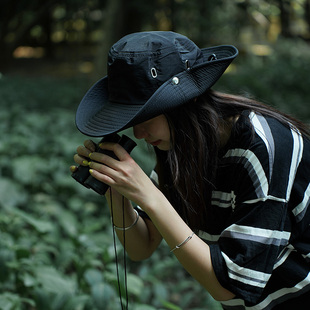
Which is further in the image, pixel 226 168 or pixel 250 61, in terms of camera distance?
pixel 250 61

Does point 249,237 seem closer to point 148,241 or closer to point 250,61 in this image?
point 148,241

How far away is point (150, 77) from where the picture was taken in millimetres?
1387

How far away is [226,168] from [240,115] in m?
0.18

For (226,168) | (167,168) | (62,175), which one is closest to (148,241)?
(167,168)

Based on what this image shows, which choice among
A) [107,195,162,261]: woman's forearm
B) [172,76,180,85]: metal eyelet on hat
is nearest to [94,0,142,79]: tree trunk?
[107,195,162,261]: woman's forearm

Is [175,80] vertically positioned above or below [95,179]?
above

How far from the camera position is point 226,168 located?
154 cm

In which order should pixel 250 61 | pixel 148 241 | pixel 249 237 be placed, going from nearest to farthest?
pixel 249 237, pixel 148 241, pixel 250 61

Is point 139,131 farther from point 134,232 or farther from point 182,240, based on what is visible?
point 134,232

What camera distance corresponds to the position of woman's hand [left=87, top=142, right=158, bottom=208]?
55.3 inches

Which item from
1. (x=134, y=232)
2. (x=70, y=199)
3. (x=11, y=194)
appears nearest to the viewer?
(x=134, y=232)

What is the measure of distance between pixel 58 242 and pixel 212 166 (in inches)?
81.3

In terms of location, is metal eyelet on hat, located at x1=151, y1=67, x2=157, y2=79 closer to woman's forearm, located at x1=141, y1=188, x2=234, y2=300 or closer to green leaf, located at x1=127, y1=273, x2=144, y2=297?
woman's forearm, located at x1=141, y1=188, x2=234, y2=300

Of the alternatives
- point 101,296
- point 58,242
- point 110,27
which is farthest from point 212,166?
point 110,27
